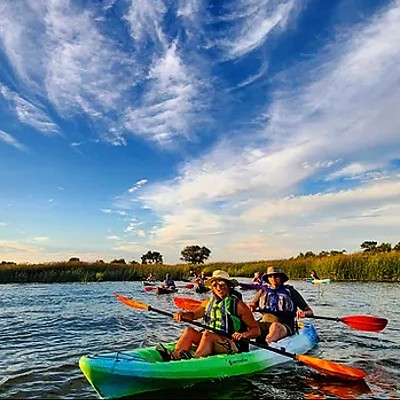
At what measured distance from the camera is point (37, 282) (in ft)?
104

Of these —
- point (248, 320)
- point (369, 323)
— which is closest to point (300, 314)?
point (369, 323)

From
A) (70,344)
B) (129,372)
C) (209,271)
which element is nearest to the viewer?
(129,372)

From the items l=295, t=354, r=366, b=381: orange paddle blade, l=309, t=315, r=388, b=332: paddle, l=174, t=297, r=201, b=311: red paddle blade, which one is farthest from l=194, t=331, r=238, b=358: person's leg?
l=309, t=315, r=388, b=332: paddle

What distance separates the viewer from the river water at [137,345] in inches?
247

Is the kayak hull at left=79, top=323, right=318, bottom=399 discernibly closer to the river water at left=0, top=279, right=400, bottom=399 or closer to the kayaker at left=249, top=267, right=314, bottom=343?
the river water at left=0, top=279, right=400, bottom=399

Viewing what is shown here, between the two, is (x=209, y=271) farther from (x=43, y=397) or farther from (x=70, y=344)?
(x=43, y=397)

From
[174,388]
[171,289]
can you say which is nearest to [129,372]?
[174,388]

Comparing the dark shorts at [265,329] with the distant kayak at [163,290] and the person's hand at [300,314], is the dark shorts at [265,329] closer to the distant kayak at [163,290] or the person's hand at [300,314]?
the person's hand at [300,314]

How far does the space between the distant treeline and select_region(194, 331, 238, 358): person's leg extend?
22655 mm

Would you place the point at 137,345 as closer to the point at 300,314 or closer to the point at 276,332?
the point at 276,332

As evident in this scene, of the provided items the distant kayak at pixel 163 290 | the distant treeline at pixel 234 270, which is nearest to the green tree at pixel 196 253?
the distant treeline at pixel 234 270

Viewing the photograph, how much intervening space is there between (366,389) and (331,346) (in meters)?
2.89

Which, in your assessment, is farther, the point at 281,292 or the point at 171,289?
the point at 171,289

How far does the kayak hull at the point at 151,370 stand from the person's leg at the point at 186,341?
0.27m
